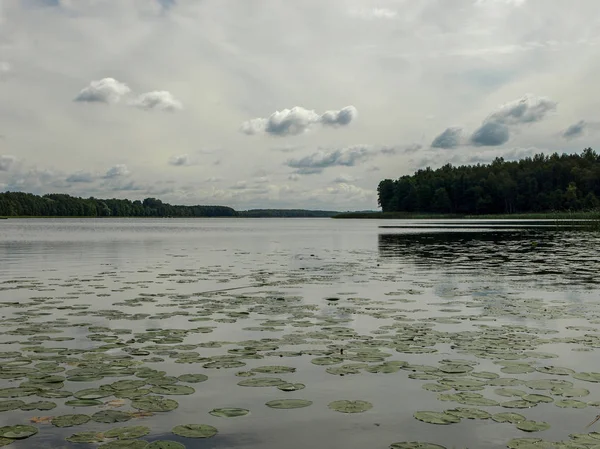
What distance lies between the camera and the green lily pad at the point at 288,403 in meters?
6.95

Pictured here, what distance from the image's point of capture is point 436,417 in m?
6.47

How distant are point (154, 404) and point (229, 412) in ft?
3.29

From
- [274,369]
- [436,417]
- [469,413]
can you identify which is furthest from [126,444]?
[469,413]

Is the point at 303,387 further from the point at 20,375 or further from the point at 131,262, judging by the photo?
the point at 131,262

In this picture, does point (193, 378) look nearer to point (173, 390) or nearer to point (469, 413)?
point (173, 390)

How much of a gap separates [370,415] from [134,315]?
27.4 ft

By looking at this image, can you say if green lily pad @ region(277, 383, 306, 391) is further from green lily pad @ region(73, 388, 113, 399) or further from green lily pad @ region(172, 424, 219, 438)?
green lily pad @ region(73, 388, 113, 399)

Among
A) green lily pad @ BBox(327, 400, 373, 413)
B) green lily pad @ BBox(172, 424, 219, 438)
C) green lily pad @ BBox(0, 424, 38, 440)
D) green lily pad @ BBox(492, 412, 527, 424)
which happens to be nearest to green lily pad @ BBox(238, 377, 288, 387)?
green lily pad @ BBox(327, 400, 373, 413)

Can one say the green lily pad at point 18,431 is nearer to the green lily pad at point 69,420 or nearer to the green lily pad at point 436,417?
the green lily pad at point 69,420

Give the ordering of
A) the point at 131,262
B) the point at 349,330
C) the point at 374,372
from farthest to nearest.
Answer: the point at 131,262 → the point at 349,330 → the point at 374,372

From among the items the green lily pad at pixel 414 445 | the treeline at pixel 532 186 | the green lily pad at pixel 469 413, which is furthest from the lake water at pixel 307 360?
the treeline at pixel 532 186

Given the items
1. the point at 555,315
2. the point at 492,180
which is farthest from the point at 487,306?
the point at 492,180

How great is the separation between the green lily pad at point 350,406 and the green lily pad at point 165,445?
2082mm

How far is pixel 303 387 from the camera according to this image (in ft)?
25.3
